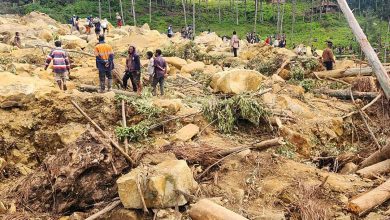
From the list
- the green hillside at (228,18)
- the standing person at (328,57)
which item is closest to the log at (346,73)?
the standing person at (328,57)

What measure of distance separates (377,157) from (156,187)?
4.13 metres

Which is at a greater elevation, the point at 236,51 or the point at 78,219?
the point at 236,51

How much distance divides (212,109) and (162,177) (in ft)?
11.6

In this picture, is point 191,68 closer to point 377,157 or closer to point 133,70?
point 133,70

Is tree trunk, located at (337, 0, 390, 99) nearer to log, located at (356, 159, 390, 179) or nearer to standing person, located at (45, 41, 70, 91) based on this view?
log, located at (356, 159, 390, 179)

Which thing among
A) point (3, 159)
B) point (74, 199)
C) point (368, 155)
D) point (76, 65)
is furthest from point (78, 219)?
point (76, 65)

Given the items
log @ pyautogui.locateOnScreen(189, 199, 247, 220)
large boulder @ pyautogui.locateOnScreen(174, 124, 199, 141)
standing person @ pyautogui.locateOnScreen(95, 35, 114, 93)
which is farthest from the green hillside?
log @ pyautogui.locateOnScreen(189, 199, 247, 220)

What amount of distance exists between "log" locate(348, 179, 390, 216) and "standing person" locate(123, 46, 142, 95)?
6270mm

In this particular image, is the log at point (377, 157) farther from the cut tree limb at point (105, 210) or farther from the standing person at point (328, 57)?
the standing person at point (328, 57)

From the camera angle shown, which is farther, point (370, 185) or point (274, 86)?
point (274, 86)

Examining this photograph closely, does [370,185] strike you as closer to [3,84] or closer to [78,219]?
[78,219]

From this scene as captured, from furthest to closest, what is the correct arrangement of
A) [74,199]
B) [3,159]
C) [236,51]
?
[236,51]
[3,159]
[74,199]

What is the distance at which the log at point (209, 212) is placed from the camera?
545 centimetres

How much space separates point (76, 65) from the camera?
590 inches
